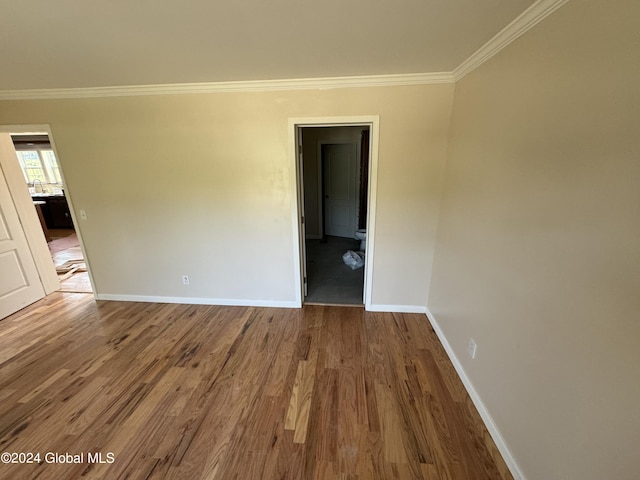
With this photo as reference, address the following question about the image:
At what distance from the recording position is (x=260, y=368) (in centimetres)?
210

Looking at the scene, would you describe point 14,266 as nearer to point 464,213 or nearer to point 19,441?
point 19,441

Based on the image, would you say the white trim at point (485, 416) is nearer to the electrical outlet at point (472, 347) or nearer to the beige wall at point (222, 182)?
the electrical outlet at point (472, 347)

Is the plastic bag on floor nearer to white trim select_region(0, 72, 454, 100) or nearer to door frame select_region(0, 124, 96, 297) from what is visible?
white trim select_region(0, 72, 454, 100)

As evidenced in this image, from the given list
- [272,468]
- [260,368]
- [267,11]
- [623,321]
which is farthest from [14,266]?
[623,321]

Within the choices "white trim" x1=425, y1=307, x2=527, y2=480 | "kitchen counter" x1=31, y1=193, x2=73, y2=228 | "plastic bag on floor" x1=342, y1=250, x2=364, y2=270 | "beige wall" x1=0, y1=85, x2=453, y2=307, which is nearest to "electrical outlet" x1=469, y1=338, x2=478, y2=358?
"white trim" x1=425, y1=307, x2=527, y2=480

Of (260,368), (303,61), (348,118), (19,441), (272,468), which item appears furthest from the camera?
(348,118)

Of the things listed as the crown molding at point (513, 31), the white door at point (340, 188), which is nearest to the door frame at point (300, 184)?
the crown molding at point (513, 31)

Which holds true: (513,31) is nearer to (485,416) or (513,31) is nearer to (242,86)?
(242,86)

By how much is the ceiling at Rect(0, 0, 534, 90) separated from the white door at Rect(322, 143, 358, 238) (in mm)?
3235

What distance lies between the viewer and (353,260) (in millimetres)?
4148

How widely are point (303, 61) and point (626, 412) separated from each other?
8.00ft

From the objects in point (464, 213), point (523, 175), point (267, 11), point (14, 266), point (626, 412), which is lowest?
point (14, 266)

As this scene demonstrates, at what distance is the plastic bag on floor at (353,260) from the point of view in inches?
161

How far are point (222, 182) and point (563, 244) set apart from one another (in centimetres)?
266
